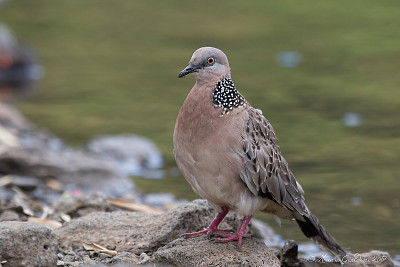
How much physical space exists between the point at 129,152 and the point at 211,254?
5.79m

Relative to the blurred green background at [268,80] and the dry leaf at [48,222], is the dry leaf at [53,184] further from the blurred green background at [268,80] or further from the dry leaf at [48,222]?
the dry leaf at [48,222]

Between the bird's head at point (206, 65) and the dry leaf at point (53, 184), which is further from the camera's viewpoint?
the dry leaf at point (53, 184)

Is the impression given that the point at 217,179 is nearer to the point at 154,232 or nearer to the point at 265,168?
the point at 265,168

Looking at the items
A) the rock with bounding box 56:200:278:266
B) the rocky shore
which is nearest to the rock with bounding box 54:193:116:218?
the rocky shore

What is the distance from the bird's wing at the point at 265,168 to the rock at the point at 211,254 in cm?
42

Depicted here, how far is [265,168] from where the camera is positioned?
19.1 feet

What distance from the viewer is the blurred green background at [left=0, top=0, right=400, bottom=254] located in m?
9.56

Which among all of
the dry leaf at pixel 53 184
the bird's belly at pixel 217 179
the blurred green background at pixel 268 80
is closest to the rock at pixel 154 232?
the bird's belly at pixel 217 179

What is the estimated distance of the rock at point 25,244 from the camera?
16.8ft

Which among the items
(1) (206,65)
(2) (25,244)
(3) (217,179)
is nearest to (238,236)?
(3) (217,179)

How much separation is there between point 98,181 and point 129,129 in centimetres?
264

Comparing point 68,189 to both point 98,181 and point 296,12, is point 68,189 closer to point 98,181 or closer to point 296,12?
point 98,181

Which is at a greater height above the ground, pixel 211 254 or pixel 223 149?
pixel 223 149

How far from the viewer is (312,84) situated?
45.0 feet
